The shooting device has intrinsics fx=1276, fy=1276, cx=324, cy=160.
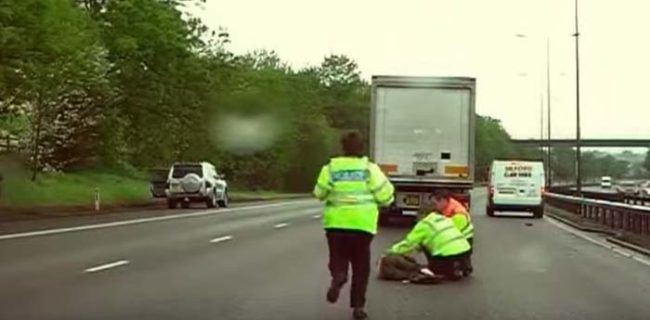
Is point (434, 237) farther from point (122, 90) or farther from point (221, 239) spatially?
point (122, 90)

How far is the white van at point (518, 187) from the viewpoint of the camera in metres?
46.2

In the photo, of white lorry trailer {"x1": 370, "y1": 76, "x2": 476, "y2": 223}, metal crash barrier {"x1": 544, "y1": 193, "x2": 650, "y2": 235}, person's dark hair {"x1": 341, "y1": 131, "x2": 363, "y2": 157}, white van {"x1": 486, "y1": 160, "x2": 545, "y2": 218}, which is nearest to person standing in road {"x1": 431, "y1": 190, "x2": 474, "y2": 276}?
person's dark hair {"x1": 341, "y1": 131, "x2": 363, "y2": 157}

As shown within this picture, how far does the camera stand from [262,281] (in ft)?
55.2

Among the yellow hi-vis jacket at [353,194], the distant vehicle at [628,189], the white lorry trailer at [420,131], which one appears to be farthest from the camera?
the distant vehicle at [628,189]

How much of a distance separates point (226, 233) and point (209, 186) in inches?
846

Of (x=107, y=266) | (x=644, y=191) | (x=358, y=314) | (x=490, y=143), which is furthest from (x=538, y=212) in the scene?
(x=490, y=143)

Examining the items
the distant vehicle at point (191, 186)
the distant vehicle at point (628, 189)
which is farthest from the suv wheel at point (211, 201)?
the distant vehicle at point (628, 189)

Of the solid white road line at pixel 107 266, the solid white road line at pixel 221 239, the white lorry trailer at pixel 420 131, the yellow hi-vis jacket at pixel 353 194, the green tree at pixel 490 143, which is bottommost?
the solid white road line at pixel 107 266

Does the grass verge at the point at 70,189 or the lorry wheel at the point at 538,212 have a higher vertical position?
the grass verge at the point at 70,189

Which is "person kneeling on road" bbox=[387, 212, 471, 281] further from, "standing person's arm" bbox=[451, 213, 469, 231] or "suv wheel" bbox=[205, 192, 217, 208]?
"suv wheel" bbox=[205, 192, 217, 208]

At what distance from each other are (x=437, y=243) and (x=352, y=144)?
423 cm

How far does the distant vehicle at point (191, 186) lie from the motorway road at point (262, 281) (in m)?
20.7

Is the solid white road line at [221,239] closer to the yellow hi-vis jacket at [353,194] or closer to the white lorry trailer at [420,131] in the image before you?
the white lorry trailer at [420,131]

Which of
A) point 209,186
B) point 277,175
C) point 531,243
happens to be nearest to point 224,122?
point 209,186
